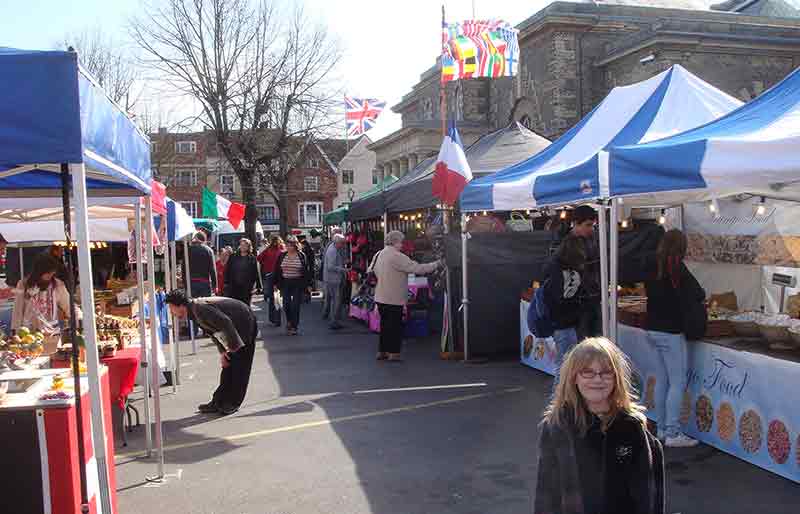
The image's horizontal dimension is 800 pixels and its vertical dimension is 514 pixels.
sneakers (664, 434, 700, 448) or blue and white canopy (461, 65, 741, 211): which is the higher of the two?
blue and white canopy (461, 65, 741, 211)

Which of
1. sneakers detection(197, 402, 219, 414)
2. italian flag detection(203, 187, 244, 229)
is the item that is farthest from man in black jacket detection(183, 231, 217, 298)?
sneakers detection(197, 402, 219, 414)

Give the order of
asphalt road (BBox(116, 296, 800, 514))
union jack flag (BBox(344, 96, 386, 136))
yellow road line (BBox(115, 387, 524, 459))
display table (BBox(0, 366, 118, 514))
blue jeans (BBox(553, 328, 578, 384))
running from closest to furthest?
1. display table (BBox(0, 366, 118, 514))
2. asphalt road (BBox(116, 296, 800, 514))
3. yellow road line (BBox(115, 387, 524, 459))
4. blue jeans (BBox(553, 328, 578, 384))
5. union jack flag (BBox(344, 96, 386, 136))

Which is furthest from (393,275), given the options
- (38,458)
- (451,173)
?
(38,458)

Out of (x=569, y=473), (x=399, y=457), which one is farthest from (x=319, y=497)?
(x=569, y=473)

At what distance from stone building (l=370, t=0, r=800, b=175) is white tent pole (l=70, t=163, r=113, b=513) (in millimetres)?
29160

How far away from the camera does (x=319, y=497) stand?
491cm

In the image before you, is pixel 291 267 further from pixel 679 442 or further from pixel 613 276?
pixel 679 442

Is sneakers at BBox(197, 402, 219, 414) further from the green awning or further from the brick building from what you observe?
the brick building

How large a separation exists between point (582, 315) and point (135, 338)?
4.54 meters

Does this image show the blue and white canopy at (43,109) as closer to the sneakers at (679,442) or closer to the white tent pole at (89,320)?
the white tent pole at (89,320)

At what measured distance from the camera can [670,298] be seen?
5.59 meters

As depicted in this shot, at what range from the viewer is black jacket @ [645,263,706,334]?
555 cm

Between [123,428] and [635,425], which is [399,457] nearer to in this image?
[123,428]

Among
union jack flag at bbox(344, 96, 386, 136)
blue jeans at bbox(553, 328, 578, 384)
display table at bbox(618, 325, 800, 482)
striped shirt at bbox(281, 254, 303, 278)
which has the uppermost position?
union jack flag at bbox(344, 96, 386, 136)
